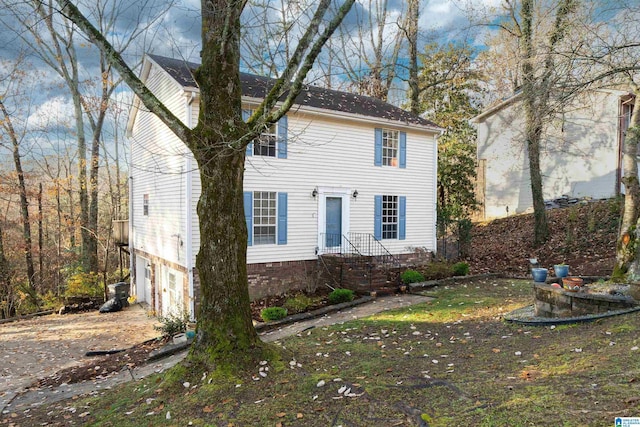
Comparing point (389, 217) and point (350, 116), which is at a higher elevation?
A: point (350, 116)

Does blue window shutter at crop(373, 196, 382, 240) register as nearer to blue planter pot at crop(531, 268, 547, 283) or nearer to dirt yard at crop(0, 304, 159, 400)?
blue planter pot at crop(531, 268, 547, 283)

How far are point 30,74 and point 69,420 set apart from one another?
72.2 ft

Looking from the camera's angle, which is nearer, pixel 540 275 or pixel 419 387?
pixel 419 387

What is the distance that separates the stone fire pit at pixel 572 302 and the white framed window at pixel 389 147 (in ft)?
26.7

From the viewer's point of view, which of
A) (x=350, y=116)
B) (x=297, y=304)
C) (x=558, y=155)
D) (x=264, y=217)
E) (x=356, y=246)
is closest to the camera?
(x=297, y=304)

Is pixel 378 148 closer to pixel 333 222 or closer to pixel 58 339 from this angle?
pixel 333 222

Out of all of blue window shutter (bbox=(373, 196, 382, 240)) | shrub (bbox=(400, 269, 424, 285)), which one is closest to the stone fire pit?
shrub (bbox=(400, 269, 424, 285))

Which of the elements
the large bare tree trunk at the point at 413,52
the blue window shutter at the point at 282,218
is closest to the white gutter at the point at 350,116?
the blue window shutter at the point at 282,218

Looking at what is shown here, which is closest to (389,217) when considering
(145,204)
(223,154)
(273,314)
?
(273,314)

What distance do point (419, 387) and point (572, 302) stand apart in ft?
11.6

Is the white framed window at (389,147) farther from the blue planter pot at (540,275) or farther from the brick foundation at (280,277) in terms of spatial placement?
the blue planter pot at (540,275)

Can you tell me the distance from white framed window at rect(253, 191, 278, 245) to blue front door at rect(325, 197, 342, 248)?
194 cm

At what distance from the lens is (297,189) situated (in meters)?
12.5

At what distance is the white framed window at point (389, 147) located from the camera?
14.4 metres
